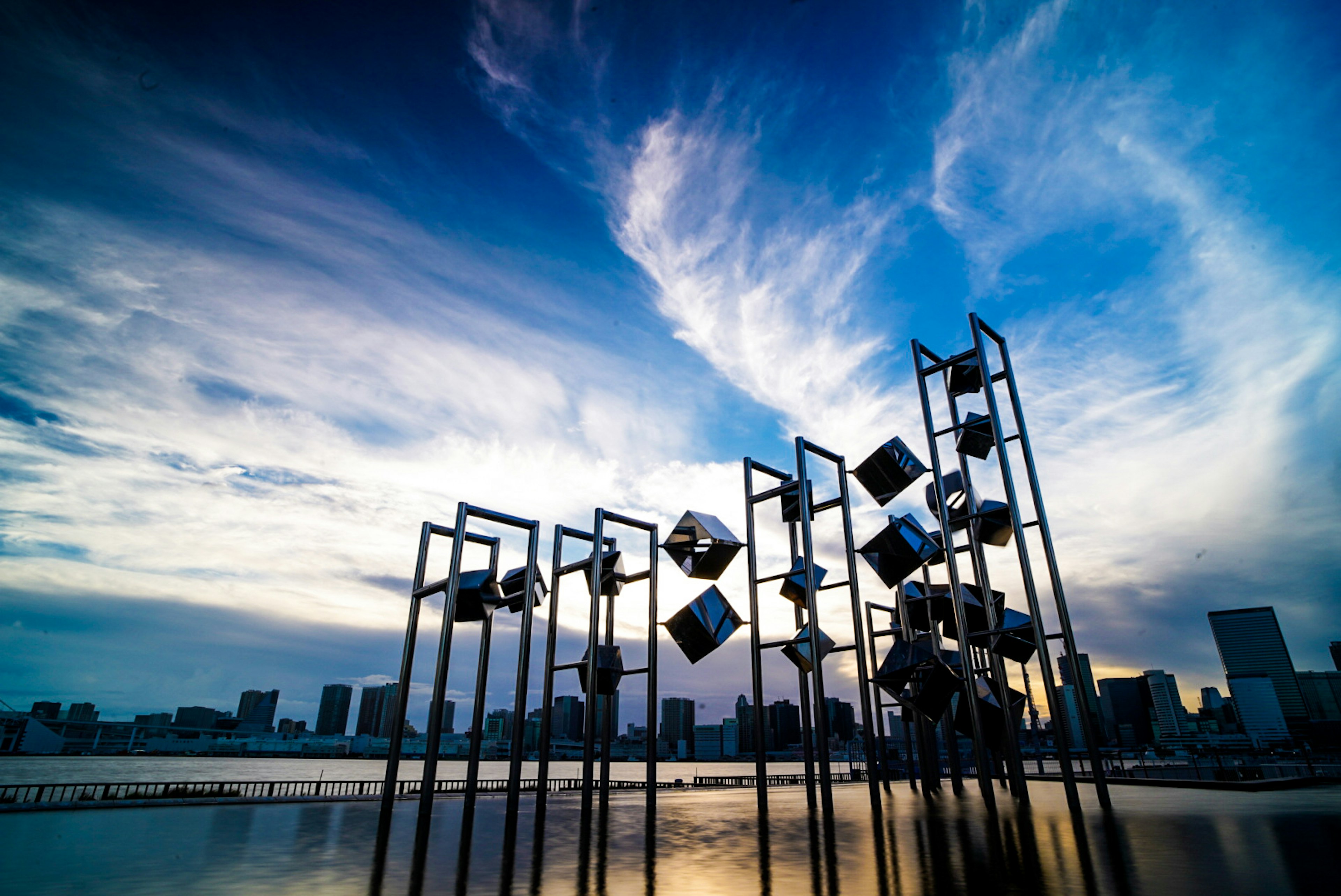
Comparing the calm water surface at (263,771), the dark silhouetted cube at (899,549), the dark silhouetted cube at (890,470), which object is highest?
the dark silhouetted cube at (890,470)

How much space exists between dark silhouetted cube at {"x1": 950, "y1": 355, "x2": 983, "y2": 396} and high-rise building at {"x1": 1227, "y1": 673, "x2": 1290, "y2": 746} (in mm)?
84851

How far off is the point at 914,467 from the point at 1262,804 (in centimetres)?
932

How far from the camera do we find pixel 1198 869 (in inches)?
226

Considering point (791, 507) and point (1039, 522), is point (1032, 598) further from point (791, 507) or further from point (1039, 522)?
point (791, 507)

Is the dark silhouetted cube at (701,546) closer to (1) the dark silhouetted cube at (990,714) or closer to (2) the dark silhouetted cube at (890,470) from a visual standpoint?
(2) the dark silhouetted cube at (890,470)

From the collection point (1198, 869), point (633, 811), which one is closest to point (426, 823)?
point (633, 811)

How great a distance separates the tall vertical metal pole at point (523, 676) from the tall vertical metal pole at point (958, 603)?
28.4 feet

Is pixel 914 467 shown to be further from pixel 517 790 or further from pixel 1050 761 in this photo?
pixel 1050 761

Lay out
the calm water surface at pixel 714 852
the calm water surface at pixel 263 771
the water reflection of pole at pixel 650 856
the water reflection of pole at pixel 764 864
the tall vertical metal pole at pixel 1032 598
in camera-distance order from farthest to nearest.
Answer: the calm water surface at pixel 263 771 → the tall vertical metal pole at pixel 1032 598 → the water reflection of pole at pixel 650 856 → the calm water surface at pixel 714 852 → the water reflection of pole at pixel 764 864

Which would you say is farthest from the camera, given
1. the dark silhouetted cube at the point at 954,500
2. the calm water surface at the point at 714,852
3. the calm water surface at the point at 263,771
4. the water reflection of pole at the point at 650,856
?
the calm water surface at the point at 263,771

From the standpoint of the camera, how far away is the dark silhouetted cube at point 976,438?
47.4ft

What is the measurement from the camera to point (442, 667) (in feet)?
39.6

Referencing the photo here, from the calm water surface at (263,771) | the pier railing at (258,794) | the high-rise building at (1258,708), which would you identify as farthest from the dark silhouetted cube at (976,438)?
the high-rise building at (1258,708)

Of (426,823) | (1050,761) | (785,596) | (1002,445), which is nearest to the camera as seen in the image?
(426,823)
